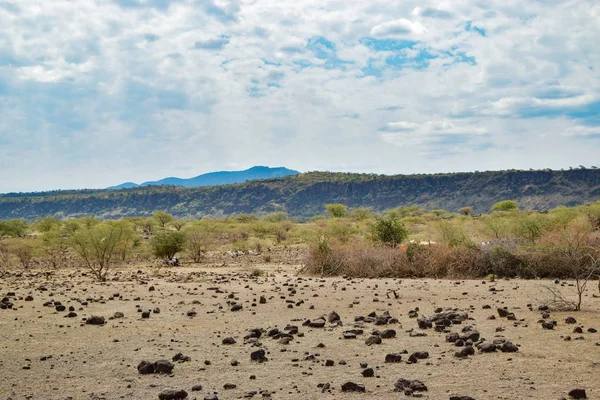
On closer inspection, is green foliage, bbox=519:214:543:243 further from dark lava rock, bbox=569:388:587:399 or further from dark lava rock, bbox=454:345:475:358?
dark lava rock, bbox=569:388:587:399

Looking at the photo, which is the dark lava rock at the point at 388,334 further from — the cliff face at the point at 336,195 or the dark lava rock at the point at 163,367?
the cliff face at the point at 336,195

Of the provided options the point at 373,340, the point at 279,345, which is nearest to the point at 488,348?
the point at 373,340

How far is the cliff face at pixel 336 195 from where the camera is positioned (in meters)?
137

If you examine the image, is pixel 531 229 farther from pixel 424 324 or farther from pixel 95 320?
pixel 95 320

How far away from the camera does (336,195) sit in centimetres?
16550

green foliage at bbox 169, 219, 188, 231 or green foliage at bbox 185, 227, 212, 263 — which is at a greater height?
green foliage at bbox 169, 219, 188, 231

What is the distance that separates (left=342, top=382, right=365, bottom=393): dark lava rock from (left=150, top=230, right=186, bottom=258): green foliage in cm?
2867

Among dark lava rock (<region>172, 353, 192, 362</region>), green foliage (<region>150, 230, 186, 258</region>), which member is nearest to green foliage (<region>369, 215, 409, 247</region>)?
green foliage (<region>150, 230, 186, 258</region>)

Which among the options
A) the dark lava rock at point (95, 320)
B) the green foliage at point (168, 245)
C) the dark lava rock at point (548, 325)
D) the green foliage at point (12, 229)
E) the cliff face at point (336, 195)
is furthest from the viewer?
the cliff face at point (336, 195)

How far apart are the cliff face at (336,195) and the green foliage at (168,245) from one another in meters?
107

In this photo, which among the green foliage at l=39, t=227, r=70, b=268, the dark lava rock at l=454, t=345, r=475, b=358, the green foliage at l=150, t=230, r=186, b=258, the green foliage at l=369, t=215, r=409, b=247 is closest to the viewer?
the dark lava rock at l=454, t=345, r=475, b=358

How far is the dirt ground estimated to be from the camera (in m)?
8.70

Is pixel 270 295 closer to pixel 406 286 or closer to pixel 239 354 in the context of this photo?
pixel 406 286

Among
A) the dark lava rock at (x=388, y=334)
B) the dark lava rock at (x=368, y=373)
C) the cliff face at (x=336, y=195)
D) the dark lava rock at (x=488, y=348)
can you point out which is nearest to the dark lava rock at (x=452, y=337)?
the dark lava rock at (x=488, y=348)
